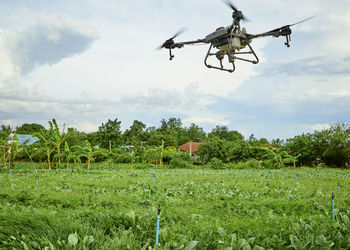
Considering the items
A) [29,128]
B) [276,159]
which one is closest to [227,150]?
[276,159]

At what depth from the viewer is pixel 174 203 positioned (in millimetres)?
9742

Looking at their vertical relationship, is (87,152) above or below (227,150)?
above

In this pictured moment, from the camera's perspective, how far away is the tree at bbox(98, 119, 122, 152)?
154ft

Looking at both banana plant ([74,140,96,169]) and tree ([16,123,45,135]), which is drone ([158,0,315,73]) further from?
tree ([16,123,45,135])

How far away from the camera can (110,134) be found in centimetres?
4653

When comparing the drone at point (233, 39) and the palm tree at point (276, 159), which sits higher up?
the drone at point (233, 39)

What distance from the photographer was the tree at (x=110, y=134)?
154ft

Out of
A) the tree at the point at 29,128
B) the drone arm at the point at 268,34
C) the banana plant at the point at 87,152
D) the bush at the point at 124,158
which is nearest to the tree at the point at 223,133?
the bush at the point at 124,158

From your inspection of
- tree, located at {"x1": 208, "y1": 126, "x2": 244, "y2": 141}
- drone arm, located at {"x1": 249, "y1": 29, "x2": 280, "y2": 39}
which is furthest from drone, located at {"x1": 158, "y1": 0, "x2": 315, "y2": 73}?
tree, located at {"x1": 208, "y1": 126, "x2": 244, "y2": 141}

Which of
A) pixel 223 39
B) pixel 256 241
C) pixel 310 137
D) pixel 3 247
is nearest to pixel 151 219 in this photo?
pixel 256 241

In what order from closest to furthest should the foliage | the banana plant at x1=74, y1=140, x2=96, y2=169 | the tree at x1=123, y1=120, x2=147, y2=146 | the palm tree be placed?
the banana plant at x1=74, y1=140, x2=96, y2=169 → the palm tree → the foliage → the tree at x1=123, y1=120, x2=147, y2=146

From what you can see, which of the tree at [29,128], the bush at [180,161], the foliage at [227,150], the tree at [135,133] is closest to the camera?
the bush at [180,161]

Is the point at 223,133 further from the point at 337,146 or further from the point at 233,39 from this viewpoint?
the point at 233,39

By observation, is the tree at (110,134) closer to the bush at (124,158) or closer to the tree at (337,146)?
the bush at (124,158)
